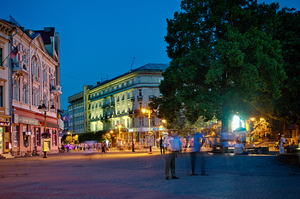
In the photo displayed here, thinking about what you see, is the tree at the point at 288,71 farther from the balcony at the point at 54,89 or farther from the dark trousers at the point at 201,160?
the balcony at the point at 54,89

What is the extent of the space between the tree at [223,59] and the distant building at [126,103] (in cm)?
4696

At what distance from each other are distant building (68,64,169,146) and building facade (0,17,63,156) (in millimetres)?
27306

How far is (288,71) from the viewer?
Result: 32.5 meters

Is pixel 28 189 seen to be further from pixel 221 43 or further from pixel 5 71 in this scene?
pixel 5 71

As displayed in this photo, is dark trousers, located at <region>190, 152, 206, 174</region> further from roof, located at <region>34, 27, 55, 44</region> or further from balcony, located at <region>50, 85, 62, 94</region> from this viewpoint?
roof, located at <region>34, 27, 55, 44</region>

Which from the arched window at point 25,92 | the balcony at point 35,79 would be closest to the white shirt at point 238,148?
the arched window at point 25,92

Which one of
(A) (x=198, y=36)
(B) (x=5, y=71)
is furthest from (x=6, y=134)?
(A) (x=198, y=36)

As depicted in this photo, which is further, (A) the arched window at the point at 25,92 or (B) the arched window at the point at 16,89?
(A) the arched window at the point at 25,92

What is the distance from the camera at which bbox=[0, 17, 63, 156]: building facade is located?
36.9 m

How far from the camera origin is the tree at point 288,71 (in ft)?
102

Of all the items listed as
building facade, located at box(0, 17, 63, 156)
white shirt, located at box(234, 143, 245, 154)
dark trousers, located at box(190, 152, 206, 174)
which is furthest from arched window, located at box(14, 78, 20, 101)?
dark trousers, located at box(190, 152, 206, 174)

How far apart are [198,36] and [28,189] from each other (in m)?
20.4

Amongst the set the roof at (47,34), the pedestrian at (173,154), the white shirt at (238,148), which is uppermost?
the roof at (47,34)

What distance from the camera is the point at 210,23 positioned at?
93.7 ft
